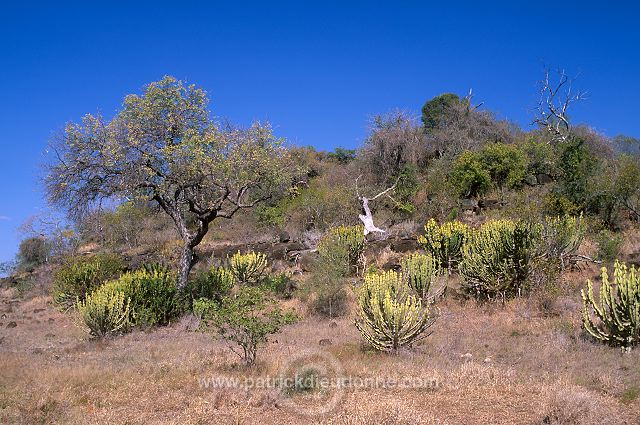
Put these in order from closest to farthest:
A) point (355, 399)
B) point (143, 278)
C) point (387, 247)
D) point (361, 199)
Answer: point (355, 399) → point (143, 278) → point (387, 247) → point (361, 199)

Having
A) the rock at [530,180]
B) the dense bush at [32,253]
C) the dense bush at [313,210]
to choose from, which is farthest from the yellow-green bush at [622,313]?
the dense bush at [32,253]

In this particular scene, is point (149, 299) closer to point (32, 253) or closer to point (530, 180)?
point (530, 180)

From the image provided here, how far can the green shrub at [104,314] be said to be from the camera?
14.5 meters

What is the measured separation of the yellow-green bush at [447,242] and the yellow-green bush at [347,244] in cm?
282

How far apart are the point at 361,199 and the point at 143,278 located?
46.7 feet

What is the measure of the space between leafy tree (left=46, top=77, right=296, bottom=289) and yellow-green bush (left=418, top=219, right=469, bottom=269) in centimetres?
599

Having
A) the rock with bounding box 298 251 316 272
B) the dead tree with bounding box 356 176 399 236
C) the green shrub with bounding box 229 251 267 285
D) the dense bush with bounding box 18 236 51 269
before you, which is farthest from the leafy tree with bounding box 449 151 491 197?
the dense bush with bounding box 18 236 51 269

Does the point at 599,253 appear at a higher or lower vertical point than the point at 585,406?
higher

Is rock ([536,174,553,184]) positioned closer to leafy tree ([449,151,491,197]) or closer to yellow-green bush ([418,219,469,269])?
leafy tree ([449,151,491,197])

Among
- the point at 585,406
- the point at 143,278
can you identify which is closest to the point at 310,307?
the point at 143,278

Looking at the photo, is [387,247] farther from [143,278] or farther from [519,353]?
[519,353]

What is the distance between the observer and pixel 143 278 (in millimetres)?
16625

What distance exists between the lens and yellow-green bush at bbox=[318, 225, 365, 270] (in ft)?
66.8

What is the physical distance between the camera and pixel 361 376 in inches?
375
